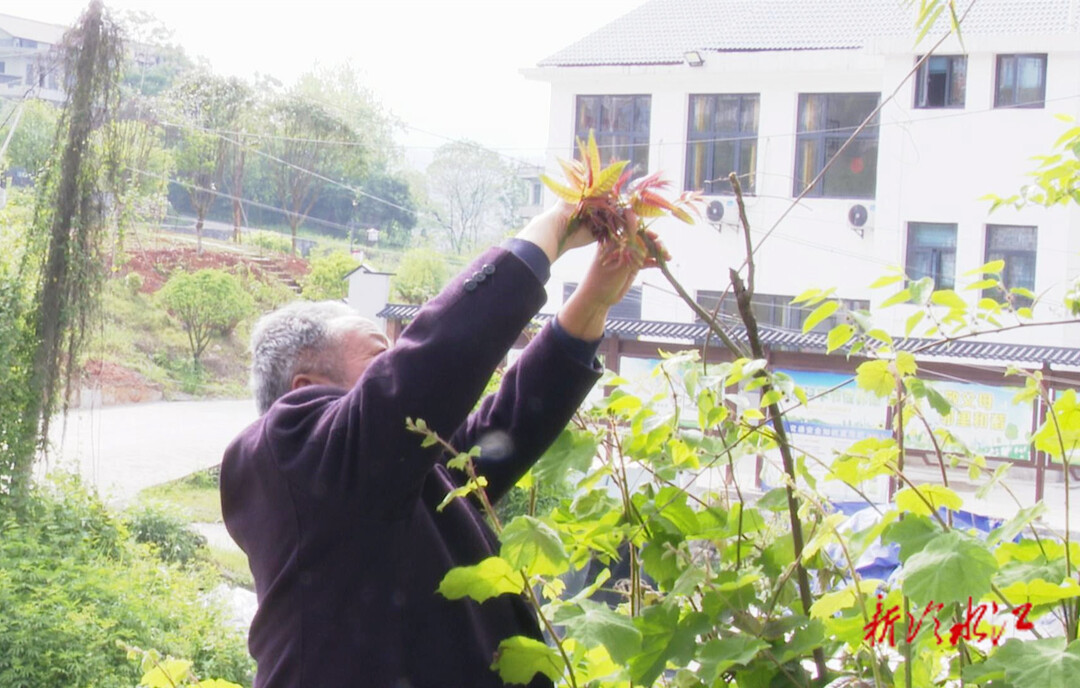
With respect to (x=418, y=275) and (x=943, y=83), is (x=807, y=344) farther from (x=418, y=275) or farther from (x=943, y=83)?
(x=943, y=83)

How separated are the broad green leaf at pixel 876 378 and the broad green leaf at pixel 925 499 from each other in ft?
0.28

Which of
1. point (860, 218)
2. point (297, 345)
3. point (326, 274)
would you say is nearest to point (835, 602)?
point (297, 345)

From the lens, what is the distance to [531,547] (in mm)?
600

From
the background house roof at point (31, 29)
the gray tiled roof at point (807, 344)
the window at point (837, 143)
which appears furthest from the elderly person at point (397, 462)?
the window at point (837, 143)

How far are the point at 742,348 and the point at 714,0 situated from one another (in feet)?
21.2

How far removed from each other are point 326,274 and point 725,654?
18.5ft

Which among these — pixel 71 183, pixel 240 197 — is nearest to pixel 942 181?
pixel 240 197

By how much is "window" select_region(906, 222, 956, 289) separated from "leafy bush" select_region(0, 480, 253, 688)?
12.1 ft

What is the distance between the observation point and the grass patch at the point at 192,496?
17.5 feet

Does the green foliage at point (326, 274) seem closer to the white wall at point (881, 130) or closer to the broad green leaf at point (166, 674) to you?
the white wall at point (881, 130)

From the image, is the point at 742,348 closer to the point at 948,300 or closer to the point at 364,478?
the point at 948,300

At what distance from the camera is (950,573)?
1.68 ft

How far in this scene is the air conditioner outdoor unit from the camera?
5609 mm

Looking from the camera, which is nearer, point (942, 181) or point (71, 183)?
point (71, 183)
